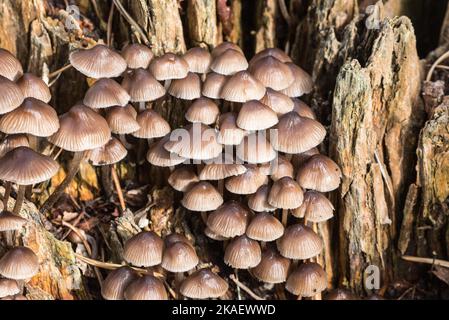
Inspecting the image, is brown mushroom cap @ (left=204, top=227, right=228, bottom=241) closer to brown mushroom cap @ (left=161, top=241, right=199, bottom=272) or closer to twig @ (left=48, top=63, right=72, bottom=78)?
brown mushroom cap @ (left=161, top=241, right=199, bottom=272)

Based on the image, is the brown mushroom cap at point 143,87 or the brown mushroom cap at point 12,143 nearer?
the brown mushroom cap at point 12,143

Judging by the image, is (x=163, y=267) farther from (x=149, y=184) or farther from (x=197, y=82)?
(x=197, y=82)

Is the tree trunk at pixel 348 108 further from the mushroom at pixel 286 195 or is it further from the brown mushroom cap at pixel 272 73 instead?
the mushroom at pixel 286 195

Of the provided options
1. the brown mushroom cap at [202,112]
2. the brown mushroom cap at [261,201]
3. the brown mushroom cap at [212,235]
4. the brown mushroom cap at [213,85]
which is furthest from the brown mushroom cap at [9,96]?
the brown mushroom cap at [261,201]

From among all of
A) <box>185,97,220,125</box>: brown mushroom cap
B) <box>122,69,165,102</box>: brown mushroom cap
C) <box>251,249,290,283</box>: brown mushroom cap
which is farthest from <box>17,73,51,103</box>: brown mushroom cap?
<box>251,249,290,283</box>: brown mushroom cap
